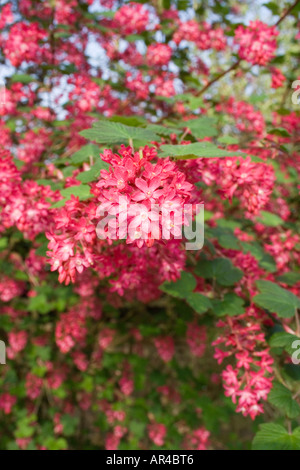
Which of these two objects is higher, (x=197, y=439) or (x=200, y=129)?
(x=200, y=129)

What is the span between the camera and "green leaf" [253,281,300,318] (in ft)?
5.64

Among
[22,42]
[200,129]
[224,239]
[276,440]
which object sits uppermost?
[22,42]

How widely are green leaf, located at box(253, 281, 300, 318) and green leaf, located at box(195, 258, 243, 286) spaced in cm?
15

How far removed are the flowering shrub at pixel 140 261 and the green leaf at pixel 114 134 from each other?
0.5 inches

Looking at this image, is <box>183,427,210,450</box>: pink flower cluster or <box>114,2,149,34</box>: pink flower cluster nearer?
<box>183,427,210,450</box>: pink flower cluster

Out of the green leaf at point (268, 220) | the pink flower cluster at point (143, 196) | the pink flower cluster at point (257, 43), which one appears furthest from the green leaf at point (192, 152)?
A: the green leaf at point (268, 220)

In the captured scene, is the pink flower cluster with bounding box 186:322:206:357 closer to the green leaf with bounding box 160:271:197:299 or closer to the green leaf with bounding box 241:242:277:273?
the green leaf with bounding box 241:242:277:273

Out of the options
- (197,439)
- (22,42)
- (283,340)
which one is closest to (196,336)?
(197,439)

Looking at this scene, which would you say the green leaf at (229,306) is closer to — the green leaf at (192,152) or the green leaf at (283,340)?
the green leaf at (283,340)

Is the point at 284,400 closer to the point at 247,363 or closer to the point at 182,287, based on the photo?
the point at 247,363

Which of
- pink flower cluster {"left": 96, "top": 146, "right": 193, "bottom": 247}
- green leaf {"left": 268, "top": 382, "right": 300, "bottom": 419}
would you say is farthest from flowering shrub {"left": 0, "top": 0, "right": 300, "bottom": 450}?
pink flower cluster {"left": 96, "top": 146, "right": 193, "bottom": 247}

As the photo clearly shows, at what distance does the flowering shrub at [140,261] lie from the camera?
1759 millimetres

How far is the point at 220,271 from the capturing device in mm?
1939

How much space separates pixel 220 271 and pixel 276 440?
0.79 m
